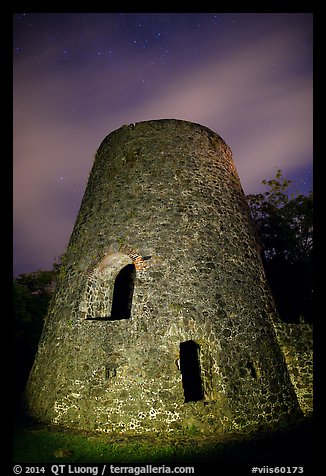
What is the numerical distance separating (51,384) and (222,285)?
18.5 feet

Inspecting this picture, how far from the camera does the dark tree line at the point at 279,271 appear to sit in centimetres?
1514

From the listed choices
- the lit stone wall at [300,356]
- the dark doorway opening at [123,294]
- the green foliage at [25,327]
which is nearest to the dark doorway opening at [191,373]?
the dark doorway opening at [123,294]

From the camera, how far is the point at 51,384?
29.1 feet

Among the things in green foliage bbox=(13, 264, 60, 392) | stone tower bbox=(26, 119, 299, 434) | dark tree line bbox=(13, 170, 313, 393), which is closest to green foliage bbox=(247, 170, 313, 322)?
dark tree line bbox=(13, 170, 313, 393)

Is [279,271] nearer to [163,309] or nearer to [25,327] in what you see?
[163,309]

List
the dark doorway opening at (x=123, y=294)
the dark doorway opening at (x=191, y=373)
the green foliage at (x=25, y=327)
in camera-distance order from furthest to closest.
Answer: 1. the green foliage at (x=25, y=327)
2. the dark doorway opening at (x=123, y=294)
3. the dark doorway opening at (x=191, y=373)

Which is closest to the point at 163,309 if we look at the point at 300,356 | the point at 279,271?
the point at 300,356

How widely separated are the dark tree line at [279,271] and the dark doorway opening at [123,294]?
508cm

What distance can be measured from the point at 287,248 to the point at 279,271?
1864 mm

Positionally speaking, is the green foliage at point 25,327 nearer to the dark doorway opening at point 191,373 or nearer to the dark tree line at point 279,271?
the dark tree line at point 279,271

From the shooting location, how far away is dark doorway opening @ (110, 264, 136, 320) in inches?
471

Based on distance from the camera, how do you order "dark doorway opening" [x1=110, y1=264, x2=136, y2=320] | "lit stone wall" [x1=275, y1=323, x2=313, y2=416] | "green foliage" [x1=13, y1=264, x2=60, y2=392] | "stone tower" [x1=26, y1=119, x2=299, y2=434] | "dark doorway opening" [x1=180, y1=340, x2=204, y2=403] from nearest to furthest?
"stone tower" [x1=26, y1=119, x2=299, y2=434] < "lit stone wall" [x1=275, y1=323, x2=313, y2=416] < "dark doorway opening" [x1=180, y1=340, x2=204, y2=403] < "dark doorway opening" [x1=110, y1=264, x2=136, y2=320] < "green foliage" [x1=13, y1=264, x2=60, y2=392]

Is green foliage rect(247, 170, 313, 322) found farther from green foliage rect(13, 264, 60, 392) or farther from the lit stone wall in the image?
green foliage rect(13, 264, 60, 392)

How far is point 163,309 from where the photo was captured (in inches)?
341
